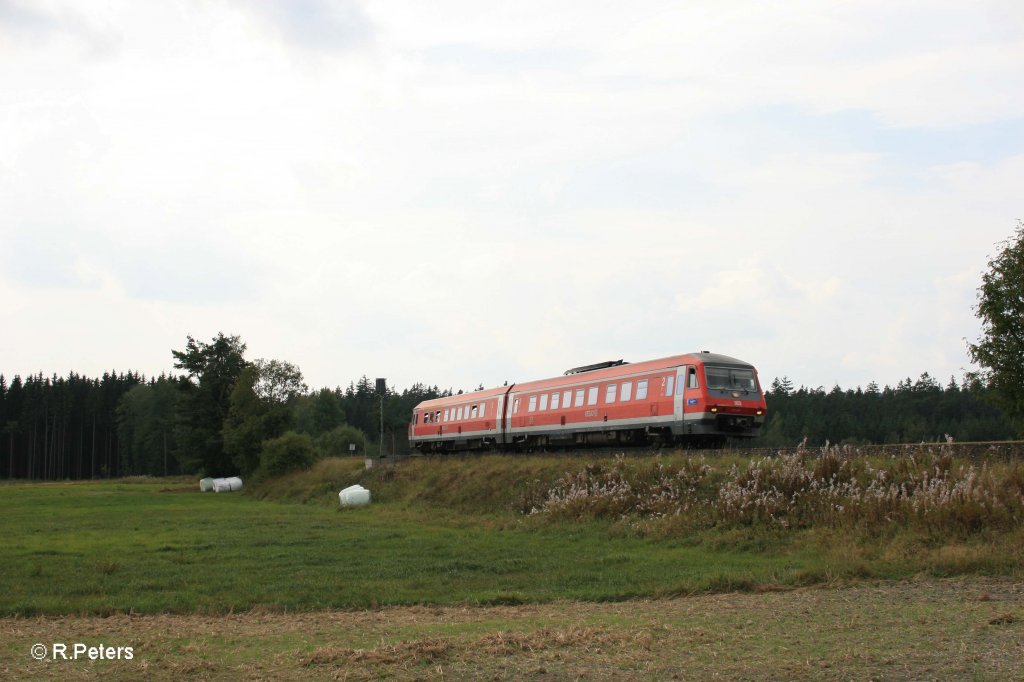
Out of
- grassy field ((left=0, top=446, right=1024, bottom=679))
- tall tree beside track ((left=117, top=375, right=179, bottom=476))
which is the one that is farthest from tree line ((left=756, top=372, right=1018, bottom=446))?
tall tree beside track ((left=117, top=375, right=179, bottom=476))

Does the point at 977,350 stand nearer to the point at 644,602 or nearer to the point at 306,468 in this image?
the point at 306,468

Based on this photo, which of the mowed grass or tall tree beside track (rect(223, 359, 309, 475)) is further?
tall tree beside track (rect(223, 359, 309, 475))

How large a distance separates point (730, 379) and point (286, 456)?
3122cm

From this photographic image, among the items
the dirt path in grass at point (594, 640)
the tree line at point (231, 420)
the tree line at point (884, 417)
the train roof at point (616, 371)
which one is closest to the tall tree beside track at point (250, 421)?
the tree line at point (231, 420)

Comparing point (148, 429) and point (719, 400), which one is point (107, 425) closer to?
point (148, 429)

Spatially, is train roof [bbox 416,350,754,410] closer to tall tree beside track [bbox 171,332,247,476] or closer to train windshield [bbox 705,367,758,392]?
train windshield [bbox 705,367,758,392]

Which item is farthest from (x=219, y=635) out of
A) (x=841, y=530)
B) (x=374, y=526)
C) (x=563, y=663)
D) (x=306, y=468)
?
(x=306, y=468)

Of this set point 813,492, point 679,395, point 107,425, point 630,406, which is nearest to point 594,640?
point 813,492

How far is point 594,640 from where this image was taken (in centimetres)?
960

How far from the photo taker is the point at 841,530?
55.7ft

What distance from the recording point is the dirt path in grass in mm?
8297

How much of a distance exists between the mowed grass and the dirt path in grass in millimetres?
1131

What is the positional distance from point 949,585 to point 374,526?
16.8 m

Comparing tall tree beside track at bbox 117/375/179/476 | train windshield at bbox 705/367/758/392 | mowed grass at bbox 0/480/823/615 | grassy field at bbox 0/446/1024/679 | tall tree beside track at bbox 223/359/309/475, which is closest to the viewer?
grassy field at bbox 0/446/1024/679
